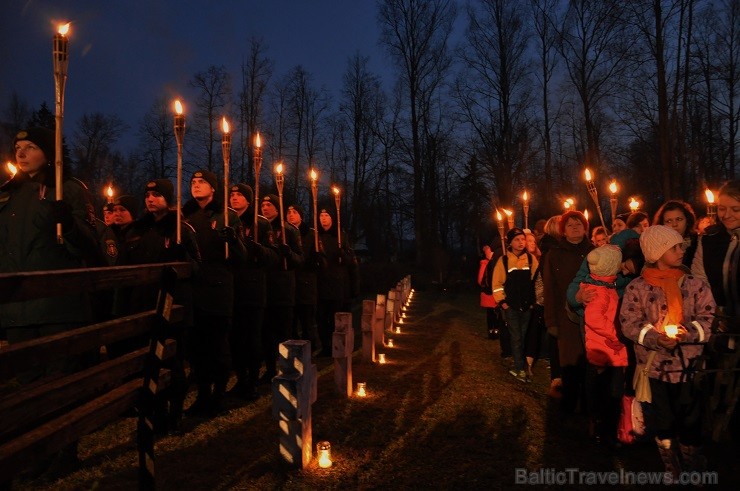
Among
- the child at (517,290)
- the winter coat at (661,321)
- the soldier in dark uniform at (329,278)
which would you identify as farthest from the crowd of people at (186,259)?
the winter coat at (661,321)

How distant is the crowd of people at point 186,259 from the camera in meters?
4.07

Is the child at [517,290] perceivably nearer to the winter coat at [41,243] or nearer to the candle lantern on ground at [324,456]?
the candle lantern on ground at [324,456]

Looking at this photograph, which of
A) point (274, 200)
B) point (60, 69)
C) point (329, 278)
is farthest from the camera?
point (329, 278)

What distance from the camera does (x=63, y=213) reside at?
390 cm

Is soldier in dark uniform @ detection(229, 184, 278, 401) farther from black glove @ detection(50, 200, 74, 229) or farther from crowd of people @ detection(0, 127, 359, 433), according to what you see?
black glove @ detection(50, 200, 74, 229)

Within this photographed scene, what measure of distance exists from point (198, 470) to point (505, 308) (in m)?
4.86

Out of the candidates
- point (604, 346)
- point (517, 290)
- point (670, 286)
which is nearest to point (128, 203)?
point (517, 290)

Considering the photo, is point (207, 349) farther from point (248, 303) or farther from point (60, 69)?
point (60, 69)

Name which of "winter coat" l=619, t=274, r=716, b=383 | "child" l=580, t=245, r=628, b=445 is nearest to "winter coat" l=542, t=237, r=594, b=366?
"child" l=580, t=245, r=628, b=445

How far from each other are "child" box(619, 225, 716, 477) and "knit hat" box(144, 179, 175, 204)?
4.07 metres

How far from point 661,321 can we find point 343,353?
3.39 metres

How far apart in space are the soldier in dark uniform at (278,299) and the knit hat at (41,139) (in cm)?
326

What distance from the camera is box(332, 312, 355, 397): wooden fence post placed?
6574 millimetres

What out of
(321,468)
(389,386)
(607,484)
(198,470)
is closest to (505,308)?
(389,386)
